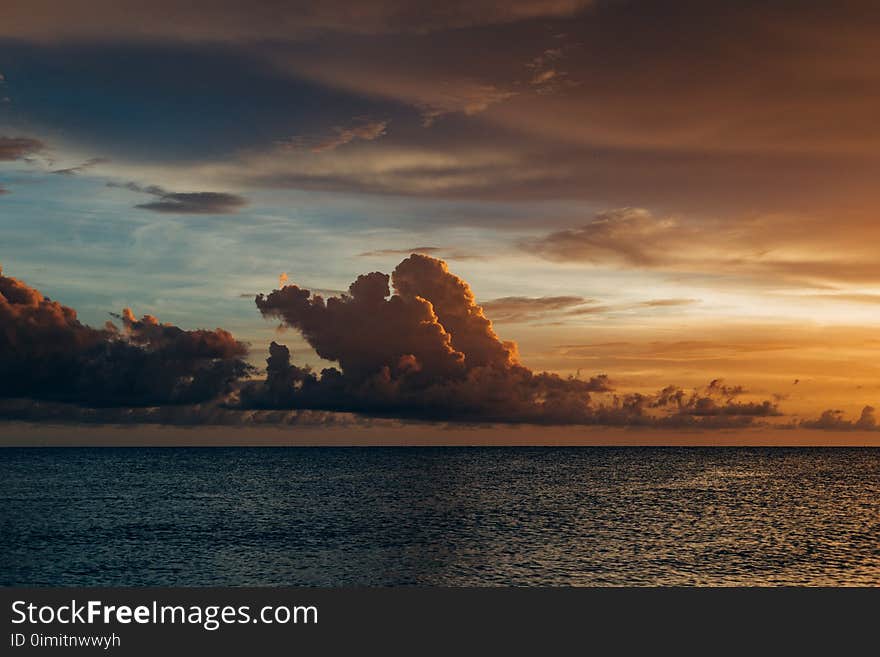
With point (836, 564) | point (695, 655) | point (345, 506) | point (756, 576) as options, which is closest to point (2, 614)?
point (695, 655)

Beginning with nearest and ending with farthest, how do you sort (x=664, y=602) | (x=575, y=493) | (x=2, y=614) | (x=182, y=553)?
(x=2, y=614), (x=664, y=602), (x=182, y=553), (x=575, y=493)

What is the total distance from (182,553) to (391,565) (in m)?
20.5

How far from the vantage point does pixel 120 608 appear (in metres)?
35.4

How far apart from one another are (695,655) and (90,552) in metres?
58.8

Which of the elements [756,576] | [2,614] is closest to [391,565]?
[756,576]

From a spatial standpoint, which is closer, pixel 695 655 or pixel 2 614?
Result: pixel 695 655

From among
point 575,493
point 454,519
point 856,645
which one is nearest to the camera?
point 856,645

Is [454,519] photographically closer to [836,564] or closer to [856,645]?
[836,564]

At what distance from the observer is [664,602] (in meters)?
39.6

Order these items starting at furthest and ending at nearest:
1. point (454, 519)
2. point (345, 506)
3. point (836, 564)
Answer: point (345, 506) → point (454, 519) → point (836, 564)

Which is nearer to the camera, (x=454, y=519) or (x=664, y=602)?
(x=664, y=602)

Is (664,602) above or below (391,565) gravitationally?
above

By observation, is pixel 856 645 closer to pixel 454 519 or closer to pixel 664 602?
pixel 664 602

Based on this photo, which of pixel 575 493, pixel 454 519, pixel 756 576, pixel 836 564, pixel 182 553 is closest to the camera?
pixel 756 576
